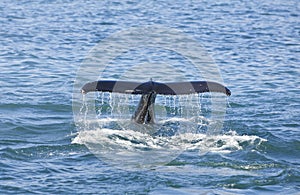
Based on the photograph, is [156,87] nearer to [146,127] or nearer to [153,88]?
[153,88]

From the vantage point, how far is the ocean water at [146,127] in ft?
38.9

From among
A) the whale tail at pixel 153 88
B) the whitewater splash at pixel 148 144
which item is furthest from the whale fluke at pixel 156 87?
the whitewater splash at pixel 148 144

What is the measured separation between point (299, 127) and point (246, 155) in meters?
2.82

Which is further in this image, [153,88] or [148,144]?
[153,88]

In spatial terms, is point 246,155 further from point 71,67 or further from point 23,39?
point 23,39

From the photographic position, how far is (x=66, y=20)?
2934 centimetres

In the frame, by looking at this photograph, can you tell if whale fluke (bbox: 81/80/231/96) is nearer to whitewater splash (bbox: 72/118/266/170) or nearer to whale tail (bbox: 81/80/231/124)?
whale tail (bbox: 81/80/231/124)

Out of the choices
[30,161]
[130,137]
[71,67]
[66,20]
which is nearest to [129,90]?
[130,137]

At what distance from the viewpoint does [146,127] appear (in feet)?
47.0

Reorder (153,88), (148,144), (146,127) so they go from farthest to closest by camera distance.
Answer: (146,127)
(153,88)
(148,144)

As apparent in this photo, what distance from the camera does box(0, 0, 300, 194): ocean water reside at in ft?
38.9

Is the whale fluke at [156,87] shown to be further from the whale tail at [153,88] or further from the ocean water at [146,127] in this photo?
the ocean water at [146,127]

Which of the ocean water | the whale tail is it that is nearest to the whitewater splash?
the ocean water

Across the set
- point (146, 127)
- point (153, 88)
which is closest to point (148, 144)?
point (146, 127)
